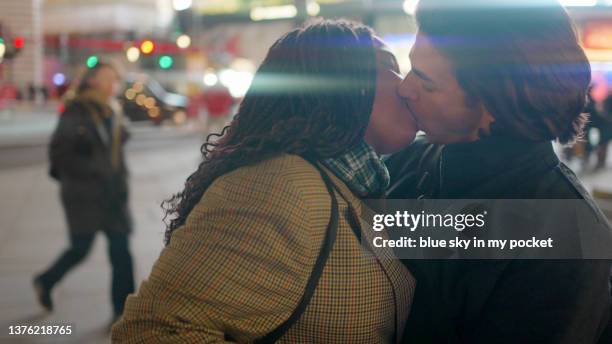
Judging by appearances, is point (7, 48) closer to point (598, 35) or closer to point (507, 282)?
point (598, 35)

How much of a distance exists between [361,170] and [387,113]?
163 mm

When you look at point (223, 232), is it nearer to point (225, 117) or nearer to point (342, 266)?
point (342, 266)

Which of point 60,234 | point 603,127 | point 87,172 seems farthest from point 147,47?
point 87,172

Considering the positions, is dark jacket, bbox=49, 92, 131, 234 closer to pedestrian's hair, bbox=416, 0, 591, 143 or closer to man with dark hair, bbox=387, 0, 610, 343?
man with dark hair, bbox=387, 0, 610, 343

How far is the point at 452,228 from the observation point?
1.38m

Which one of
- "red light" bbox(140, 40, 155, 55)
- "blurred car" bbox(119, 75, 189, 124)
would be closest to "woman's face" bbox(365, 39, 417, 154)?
"red light" bbox(140, 40, 155, 55)

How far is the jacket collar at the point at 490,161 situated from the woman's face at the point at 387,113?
0.15m

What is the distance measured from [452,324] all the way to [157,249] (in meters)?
5.55

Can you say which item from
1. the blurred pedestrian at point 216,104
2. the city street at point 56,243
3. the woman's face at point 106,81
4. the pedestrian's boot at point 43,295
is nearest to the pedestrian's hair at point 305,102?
the city street at point 56,243

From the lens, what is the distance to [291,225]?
131 centimetres

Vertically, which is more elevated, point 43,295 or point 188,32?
point 43,295

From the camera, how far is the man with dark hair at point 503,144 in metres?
1.24

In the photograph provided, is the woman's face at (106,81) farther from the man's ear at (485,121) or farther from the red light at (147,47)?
the red light at (147,47)

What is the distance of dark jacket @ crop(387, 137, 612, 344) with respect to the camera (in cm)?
123
